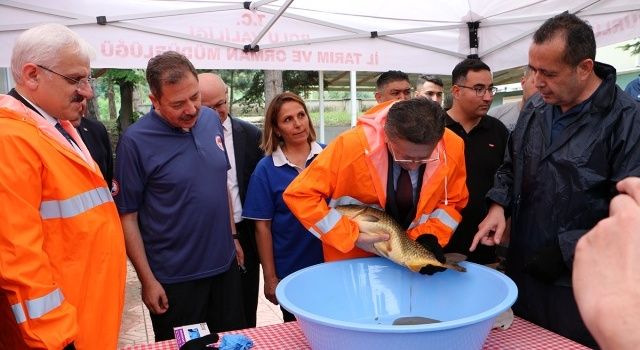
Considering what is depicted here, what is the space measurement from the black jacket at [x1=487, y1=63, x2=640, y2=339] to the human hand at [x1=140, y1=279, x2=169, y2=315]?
1572mm

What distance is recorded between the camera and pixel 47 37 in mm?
1681

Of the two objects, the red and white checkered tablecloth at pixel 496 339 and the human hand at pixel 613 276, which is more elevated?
the human hand at pixel 613 276

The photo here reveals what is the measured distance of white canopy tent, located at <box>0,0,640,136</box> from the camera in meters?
3.45

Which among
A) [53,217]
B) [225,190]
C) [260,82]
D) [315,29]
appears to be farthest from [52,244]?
[260,82]

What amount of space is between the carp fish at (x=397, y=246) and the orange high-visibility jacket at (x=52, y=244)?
0.93 m

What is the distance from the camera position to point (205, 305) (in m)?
2.48

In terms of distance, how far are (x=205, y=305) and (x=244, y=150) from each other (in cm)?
106

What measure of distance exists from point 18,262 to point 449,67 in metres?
4.11

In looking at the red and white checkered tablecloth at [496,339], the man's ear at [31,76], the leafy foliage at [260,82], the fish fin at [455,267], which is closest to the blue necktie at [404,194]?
the fish fin at [455,267]

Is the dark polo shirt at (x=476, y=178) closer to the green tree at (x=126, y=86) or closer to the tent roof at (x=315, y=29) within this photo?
the tent roof at (x=315, y=29)

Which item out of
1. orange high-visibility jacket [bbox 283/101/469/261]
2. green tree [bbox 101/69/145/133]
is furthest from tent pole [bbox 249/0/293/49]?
green tree [bbox 101/69/145/133]

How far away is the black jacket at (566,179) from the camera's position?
70.0 inches

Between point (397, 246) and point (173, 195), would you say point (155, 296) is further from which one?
point (397, 246)

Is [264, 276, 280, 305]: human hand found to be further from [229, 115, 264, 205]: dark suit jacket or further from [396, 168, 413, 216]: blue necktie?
[396, 168, 413, 216]: blue necktie
